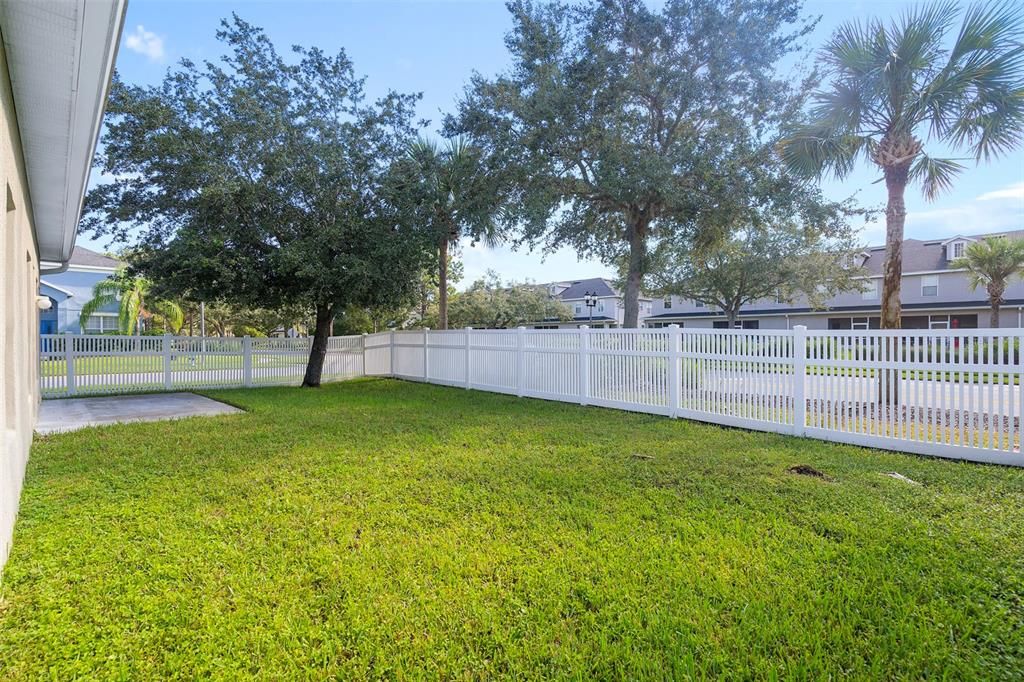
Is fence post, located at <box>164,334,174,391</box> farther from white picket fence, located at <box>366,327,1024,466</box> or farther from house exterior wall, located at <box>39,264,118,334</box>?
house exterior wall, located at <box>39,264,118,334</box>

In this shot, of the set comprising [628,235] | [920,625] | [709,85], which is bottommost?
[920,625]

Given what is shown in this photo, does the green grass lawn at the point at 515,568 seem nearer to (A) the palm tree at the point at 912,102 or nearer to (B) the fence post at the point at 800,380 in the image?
(B) the fence post at the point at 800,380

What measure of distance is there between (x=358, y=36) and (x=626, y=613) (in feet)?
37.6

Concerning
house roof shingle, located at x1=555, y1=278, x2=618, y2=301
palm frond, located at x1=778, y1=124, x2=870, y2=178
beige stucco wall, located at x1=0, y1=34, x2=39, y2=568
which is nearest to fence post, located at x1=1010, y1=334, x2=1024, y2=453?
palm frond, located at x1=778, y1=124, x2=870, y2=178

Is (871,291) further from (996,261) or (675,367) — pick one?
(675,367)

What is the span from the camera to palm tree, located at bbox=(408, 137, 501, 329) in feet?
41.0

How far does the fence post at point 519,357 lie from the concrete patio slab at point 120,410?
16.8ft

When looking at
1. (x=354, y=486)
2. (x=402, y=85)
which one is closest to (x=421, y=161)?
(x=402, y=85)

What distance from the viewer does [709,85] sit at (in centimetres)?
1190

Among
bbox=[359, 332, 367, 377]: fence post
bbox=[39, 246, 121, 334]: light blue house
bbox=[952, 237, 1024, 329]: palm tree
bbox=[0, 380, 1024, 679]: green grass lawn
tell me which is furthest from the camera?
bbox=[39, 246, 121, 334]: light blue house

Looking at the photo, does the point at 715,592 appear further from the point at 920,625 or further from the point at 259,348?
the point at 259,348

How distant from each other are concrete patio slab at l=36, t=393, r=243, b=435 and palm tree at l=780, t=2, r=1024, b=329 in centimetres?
1123

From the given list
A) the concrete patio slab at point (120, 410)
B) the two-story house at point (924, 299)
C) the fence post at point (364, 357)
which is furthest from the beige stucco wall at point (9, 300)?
the two-story house at point (924, 299)

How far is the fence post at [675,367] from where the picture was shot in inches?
309
